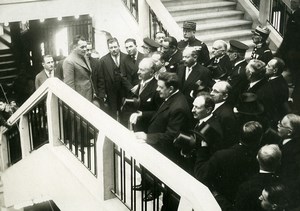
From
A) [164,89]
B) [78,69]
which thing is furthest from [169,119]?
[78,69]

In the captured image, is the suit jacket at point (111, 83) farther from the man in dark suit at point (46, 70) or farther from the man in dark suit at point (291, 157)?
the man in dark suit at point (291, 157)

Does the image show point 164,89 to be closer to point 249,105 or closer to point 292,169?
point 249,105

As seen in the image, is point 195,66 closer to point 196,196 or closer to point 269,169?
point 269,169

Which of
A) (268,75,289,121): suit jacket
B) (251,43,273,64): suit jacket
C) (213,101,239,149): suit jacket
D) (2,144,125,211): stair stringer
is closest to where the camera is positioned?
(213,101,239,149): suit jacket

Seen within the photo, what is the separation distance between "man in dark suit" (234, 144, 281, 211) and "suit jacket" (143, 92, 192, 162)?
1008 mm

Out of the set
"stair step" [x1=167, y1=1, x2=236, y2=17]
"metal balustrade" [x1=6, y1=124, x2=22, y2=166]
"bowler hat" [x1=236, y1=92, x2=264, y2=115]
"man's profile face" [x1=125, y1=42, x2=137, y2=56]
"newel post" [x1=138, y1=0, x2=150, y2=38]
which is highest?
"stair step" [x1=167, y1=1, x2=236, y2=17]

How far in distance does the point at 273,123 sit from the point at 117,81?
8.74 ft

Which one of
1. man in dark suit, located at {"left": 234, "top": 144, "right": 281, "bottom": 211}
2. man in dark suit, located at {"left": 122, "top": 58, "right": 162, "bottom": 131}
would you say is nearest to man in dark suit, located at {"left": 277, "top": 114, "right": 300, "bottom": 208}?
man in dark suit, located at {"left": 234, "top": 144, "right": 281, "bottom": 211}

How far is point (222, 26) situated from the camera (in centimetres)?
922

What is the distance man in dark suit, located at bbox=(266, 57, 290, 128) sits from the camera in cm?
548

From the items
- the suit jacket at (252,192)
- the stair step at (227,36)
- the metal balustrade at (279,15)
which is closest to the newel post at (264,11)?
the metal balustrade at (279,15)

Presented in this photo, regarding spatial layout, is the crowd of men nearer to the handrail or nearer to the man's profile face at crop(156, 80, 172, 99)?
the man's profile face at crop(156, 80, 172, 99)

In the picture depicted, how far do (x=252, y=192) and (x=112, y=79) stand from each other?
159 inches

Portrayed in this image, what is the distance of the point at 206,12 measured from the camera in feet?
32.0
